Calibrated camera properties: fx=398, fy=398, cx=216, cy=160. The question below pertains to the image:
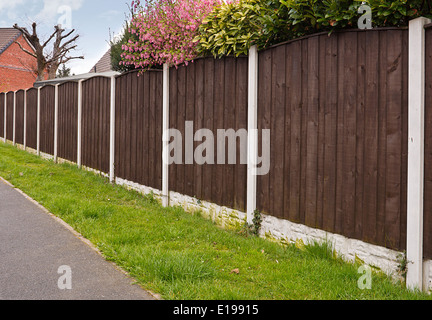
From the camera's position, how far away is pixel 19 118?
15.6 m

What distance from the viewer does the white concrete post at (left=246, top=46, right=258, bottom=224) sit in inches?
207

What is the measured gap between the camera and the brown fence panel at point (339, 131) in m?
3.75

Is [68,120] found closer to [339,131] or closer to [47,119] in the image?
[47,119]

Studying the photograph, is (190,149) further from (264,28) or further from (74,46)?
(74,46)

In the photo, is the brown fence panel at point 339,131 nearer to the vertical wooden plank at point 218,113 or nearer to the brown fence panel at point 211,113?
the brown fence panel at point 211,113

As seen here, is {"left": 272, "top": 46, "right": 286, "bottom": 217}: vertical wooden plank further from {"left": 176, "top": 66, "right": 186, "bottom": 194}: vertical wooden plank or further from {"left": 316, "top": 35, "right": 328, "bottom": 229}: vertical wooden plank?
{"left": 176, "top": 66, "right": 186, "bottom": 194}: vertical wooden plank

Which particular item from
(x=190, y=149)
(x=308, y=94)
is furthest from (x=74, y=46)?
(x=308, y=94)

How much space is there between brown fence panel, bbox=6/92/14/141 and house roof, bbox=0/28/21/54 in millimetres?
19560

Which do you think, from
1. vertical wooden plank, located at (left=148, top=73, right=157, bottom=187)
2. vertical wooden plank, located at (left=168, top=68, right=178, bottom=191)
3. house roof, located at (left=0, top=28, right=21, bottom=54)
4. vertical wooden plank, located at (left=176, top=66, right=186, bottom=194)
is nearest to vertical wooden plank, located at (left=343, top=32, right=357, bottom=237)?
vertical wooden plank, located at (left=176, top=66, right=186, bottom=194)

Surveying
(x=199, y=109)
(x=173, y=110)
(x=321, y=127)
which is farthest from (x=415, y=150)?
(x=173, y=110)

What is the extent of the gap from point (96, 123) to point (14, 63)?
2989cm

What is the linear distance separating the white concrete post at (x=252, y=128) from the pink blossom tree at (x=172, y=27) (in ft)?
4.32
